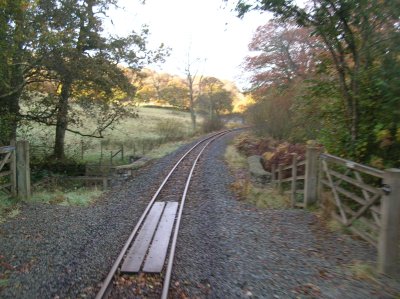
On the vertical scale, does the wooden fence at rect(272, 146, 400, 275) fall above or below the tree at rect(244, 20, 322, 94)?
below

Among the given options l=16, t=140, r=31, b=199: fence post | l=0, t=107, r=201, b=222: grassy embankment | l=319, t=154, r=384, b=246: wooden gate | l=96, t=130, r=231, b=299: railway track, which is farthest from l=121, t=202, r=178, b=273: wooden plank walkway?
l=16, t=140, r=31, b=199: fence post

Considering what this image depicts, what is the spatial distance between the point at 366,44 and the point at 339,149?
7.65 feet

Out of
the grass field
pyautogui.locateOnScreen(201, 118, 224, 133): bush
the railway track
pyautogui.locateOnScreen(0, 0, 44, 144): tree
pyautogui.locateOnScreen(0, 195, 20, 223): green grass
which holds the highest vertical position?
pyautogui.locateOnScreen(0, 0, 44, 144): tree

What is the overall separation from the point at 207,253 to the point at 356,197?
2652mm

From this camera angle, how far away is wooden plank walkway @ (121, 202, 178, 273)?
5.52 metres

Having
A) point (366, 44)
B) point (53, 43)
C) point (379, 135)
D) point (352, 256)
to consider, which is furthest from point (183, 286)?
point (53, 43)

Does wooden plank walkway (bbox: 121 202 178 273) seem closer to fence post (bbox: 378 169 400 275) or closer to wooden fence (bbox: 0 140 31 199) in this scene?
fence post (bbox: 378 169 400 275)

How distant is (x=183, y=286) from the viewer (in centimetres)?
487

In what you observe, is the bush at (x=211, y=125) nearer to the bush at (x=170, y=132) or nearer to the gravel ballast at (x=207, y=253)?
the bush at (x=170, y=132)

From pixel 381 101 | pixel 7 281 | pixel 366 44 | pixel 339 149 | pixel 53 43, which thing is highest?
pixel 53 43

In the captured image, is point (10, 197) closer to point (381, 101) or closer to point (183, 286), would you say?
point (183, 286)

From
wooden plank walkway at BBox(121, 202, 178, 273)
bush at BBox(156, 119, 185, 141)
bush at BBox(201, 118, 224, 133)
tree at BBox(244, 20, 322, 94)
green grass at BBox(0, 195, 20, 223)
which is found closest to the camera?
wooden plank walkway at BBox(121, 202, 178, 273)

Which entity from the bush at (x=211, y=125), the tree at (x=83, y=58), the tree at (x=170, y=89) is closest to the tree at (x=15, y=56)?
the tree at (x=83, y=58)

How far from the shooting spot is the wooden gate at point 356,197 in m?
5.62
